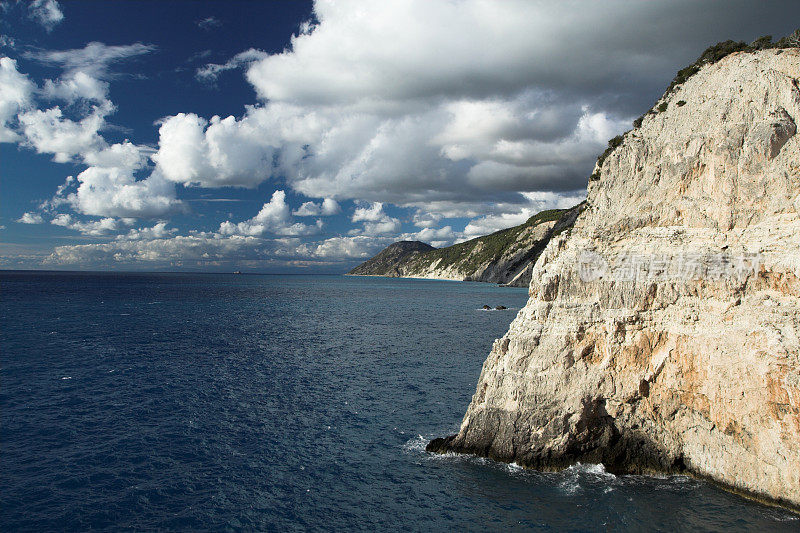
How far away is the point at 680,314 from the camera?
69.7ft

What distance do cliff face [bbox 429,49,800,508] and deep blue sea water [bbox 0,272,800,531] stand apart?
5.45ft

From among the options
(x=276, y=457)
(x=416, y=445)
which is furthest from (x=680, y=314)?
(x=276, y=457)

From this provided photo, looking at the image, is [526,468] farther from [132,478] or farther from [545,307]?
[132,478]

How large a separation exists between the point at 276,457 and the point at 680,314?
22476mm

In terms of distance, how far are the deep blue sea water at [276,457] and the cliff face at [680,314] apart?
5.45ft

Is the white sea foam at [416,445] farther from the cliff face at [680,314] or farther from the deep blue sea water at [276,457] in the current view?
the cliff face at [680,314]

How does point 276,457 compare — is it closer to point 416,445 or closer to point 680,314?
point 416,445

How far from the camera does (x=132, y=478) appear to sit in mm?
21781

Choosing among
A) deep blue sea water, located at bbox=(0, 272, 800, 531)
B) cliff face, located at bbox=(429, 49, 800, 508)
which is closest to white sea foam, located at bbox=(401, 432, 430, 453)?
deep blue sea water, located at bbox=(0, 272, 800, 531)

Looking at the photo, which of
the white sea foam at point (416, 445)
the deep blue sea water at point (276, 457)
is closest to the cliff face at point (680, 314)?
the white sea foam at point (416, 445)

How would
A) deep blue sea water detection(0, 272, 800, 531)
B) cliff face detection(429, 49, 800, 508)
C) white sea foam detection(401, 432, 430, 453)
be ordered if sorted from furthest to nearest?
white sea foam detection(401, 432, 430, 453), cliff face detection(429, 49, 800, 508), deep blue sea water detection(0, 272, 800, 531)

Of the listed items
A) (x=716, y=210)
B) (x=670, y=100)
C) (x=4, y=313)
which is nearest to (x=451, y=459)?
(x=716, y=210)

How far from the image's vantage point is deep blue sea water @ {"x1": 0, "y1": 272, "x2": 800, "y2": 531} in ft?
60.4

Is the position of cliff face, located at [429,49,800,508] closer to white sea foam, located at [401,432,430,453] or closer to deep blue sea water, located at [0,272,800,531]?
white sea foam, located at [401,432,430,453]
